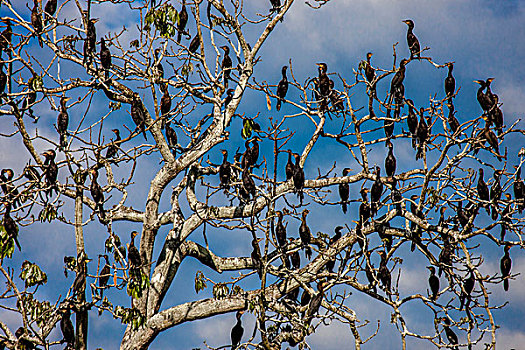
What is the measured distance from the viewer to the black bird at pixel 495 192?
7.71 meters

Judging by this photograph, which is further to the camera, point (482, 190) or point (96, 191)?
point (96, 191)

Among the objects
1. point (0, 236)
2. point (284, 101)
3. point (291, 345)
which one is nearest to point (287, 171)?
point (284, 101)

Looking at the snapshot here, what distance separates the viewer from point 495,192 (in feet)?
25.4

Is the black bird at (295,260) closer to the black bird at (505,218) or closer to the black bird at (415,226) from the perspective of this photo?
the black bird at (415,226)

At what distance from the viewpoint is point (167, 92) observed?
360 inches

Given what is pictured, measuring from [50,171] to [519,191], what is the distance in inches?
236

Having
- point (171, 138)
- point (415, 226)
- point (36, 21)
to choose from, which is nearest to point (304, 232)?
point (415, 226)

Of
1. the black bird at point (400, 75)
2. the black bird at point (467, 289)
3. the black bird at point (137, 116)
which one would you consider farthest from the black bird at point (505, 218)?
the black bird at point (137, 116)

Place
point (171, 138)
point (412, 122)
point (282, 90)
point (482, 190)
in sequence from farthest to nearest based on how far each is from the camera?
point (171, 138), point (282, 90), point (412, 122), point (482, 190)

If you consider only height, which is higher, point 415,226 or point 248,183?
point 248,183

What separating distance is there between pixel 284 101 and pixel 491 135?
10.1ft

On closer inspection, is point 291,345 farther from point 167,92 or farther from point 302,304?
point 167,92

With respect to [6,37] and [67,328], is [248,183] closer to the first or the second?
[67,328]

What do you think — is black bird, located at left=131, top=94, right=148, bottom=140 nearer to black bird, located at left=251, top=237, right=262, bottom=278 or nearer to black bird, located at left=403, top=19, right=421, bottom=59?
black bird, located at left=251, top=237, right=262, bottom=278
